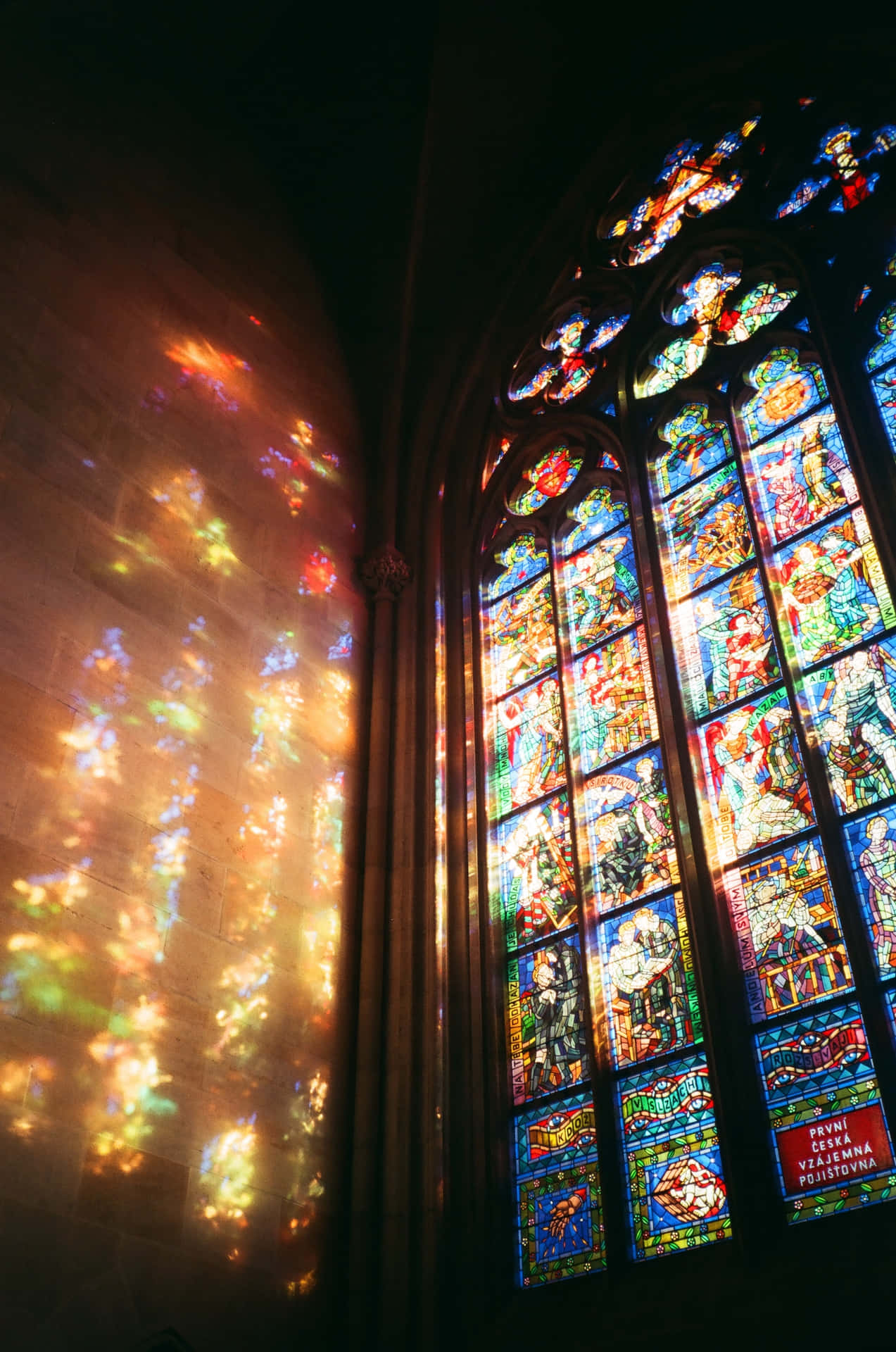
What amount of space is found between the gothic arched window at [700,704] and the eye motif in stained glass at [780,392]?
26 millimetres

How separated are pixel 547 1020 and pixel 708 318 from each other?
4.27m

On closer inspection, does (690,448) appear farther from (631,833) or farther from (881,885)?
(881,885)

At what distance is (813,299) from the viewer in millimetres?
7531

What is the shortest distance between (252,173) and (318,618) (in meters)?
3.57

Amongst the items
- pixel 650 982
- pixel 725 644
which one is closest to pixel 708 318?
pixel 725 644

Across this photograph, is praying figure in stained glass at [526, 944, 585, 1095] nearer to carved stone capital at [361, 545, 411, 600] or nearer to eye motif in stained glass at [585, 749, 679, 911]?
eye motif in stained glass at [585, 749, 679, 911]

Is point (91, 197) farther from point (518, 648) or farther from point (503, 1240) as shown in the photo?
point (503, 1240)

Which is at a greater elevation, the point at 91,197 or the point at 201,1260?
the point at 91,197

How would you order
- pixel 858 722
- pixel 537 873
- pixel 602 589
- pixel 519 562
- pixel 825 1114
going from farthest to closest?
pixel 519 562 → pixel 602 589 → pixel 537 873 → pixel 858 722 → pixel 825 1114

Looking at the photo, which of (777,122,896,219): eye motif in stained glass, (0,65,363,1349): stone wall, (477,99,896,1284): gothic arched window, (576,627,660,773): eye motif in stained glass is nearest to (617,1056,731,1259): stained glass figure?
(477,99,896,1284): gothic arched window

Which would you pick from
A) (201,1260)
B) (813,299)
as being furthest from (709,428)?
(201,1260)

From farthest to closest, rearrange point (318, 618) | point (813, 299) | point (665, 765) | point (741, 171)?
point (741, 171) < point (318, 618) < point (813, 299) < point (665, 765)

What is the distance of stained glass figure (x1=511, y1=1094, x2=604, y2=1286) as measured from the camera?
582 cm

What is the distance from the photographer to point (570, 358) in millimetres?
9062
